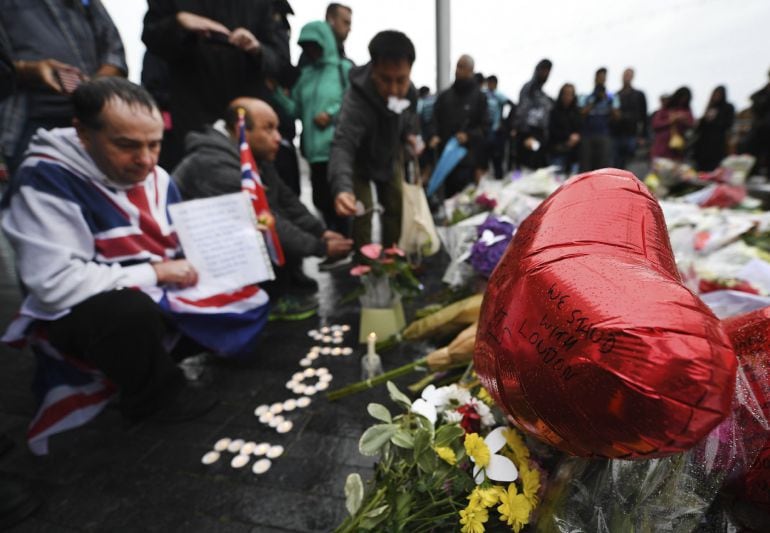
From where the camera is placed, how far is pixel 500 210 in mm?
2508

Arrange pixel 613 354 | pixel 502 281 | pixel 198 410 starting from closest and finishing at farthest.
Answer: pixel 613 354 → pixel 502 281 → pixel 198 410

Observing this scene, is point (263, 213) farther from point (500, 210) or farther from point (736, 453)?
point (736, 453)

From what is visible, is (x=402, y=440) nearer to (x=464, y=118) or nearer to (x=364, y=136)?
(x=364, y=136)

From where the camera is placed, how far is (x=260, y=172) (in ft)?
9.22

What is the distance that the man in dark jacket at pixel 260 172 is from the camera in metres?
2.36

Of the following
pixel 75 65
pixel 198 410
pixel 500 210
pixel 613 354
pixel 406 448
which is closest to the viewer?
pixel 613 354

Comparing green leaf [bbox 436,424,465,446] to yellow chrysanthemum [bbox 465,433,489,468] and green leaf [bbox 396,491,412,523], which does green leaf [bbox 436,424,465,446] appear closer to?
yellow chrysanthemum [bbox 465,433,489,468]

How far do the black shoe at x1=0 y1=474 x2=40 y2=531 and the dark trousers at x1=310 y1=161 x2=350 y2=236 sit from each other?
9.99ft

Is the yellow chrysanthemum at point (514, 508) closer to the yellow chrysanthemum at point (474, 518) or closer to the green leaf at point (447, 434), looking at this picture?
the yellow chrysanthemum at point (474, 518)

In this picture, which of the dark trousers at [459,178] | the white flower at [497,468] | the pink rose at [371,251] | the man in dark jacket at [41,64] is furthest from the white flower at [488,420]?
the dark trousers at [459,178]

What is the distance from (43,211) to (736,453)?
2.26 m

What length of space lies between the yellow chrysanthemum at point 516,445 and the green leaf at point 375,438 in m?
0.23

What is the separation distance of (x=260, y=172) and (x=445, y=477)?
8.44 feet

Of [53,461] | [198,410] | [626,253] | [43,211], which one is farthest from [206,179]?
[626,253]
